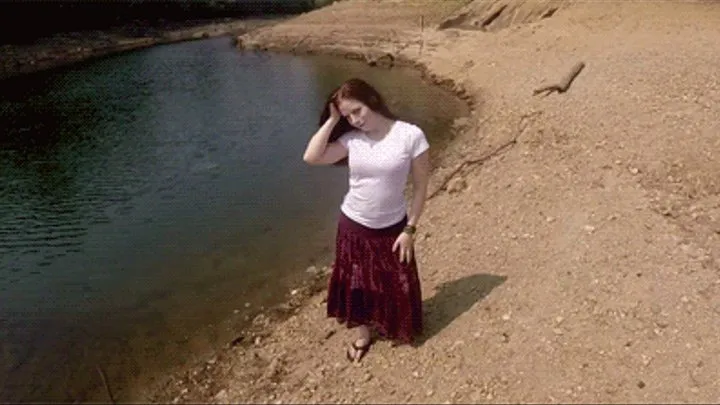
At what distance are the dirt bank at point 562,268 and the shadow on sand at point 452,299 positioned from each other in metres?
0.03

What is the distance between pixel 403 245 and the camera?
20.3 ft

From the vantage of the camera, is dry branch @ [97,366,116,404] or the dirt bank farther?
dry branch @ [97,366,116,404]

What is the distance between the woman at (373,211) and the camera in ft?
18.9

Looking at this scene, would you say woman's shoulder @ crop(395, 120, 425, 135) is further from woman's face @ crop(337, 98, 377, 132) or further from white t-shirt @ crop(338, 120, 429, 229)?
woman's face @ crop(337, 98, 377, 132)

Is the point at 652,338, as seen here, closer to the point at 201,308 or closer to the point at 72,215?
the point at 201,308

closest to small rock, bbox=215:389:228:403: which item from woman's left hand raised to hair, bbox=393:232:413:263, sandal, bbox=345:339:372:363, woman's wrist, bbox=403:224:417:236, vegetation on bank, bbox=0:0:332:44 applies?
sandal, bbox=345:339:372:363

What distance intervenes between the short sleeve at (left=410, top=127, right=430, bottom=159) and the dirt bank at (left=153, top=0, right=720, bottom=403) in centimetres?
247

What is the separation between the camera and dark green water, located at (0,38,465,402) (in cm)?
905

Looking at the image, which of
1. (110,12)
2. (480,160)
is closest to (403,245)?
(480,160)

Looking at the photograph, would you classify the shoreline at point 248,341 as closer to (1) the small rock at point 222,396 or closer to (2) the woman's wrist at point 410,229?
(1) the small rock at point 222,396

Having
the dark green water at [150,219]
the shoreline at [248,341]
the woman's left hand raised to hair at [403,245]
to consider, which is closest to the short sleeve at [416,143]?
the woman's left hand raised to hair at [403,245]

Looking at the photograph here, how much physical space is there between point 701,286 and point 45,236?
42.9ft

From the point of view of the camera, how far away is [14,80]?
113ft

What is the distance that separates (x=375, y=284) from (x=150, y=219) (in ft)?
30.0
